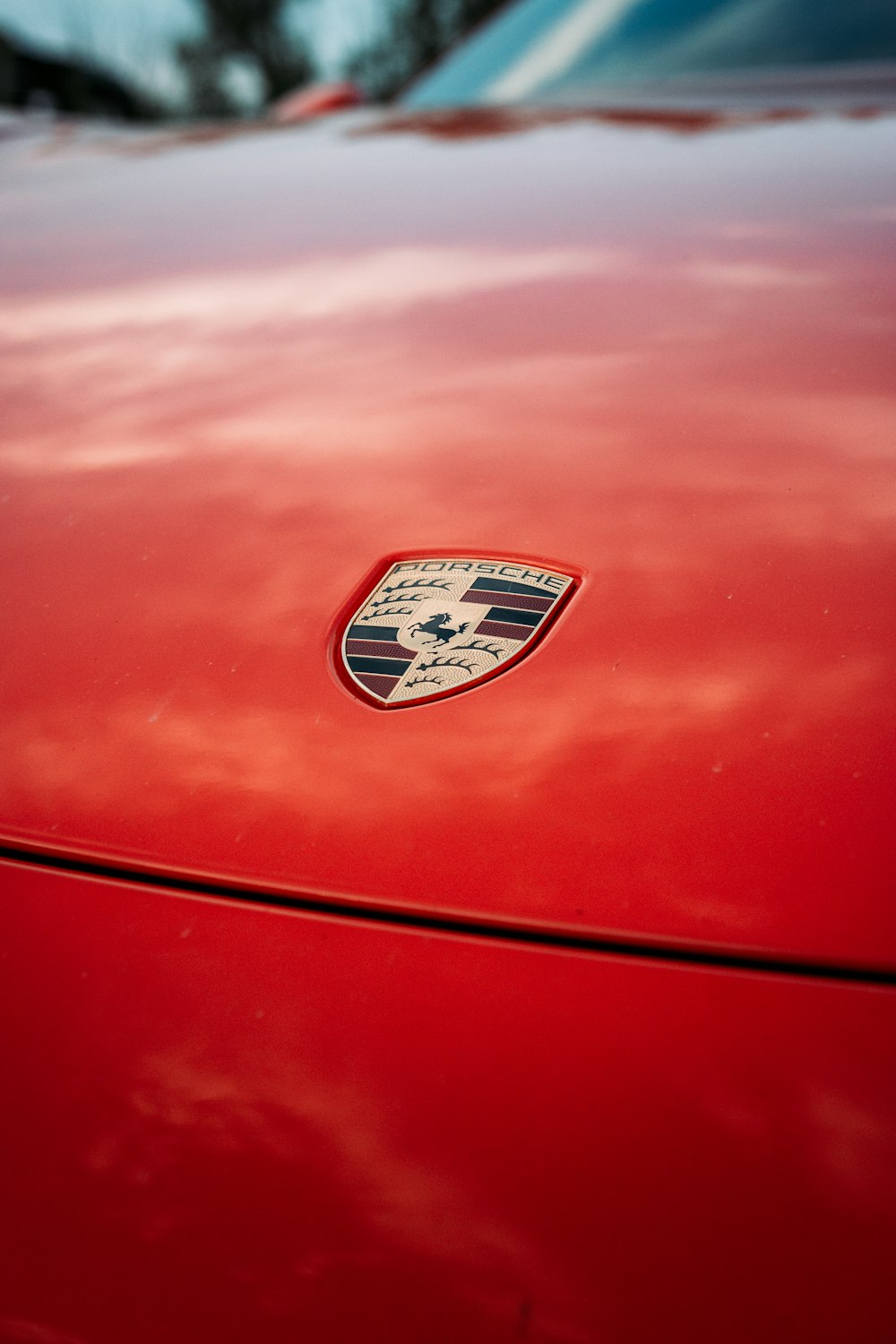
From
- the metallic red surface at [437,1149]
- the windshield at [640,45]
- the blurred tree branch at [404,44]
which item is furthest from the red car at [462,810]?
the blurred tree branch at [404,44]

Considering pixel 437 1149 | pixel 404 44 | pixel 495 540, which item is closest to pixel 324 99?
pixel 495 540

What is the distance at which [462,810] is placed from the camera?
0.58m

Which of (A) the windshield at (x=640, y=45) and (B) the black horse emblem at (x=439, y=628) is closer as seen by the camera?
(B) the black horse emblem at (x=439, y=628)

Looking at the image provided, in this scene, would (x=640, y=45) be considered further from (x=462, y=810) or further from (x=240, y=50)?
(x=240, y=50)

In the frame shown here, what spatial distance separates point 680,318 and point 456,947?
0.60 meters

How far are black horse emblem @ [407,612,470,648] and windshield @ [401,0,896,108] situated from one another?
65.1 inches

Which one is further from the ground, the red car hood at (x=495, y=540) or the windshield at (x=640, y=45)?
the windshield at (x=640, y=45)

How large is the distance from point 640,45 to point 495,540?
187 cm

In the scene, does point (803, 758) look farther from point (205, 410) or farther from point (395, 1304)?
point (205, 410)

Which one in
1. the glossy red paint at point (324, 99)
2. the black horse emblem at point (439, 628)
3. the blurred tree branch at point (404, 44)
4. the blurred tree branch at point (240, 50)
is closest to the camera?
the black horse emblem at point (439, 628)

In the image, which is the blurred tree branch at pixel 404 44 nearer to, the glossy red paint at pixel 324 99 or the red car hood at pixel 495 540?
the glossy red paint at pixel 324 99

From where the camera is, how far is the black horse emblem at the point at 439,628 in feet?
2.21

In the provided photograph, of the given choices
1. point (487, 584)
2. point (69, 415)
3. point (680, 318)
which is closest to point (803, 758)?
point (487, 584)

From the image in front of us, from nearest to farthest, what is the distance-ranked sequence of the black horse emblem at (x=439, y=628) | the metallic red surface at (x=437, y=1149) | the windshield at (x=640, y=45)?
1. the metallic red surface at (x=437, y=1149)
2. the black horse emblem at (x=439, y=628)
3. the windshield at (x=640, y=45)
